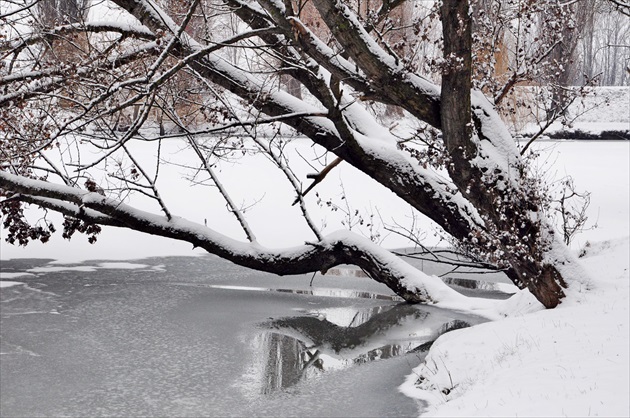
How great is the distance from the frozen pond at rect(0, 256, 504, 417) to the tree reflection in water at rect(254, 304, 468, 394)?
2 centimetres

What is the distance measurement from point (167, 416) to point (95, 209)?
6.00 m

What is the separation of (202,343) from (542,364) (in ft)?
→ 13.5

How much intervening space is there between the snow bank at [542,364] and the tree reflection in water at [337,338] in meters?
1.01

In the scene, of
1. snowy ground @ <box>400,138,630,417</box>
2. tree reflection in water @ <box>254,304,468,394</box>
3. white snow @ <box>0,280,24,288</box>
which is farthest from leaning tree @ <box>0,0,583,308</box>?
white snow @ <box>0,280,24,288</box>

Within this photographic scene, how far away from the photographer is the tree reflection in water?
28.8 feet

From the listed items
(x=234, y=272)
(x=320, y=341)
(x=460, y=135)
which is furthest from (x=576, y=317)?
(x=234, y=272)

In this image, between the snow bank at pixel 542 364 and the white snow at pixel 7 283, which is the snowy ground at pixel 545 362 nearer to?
the snow bank at pixel 542 364

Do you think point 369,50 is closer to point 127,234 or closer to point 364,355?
point 364,355

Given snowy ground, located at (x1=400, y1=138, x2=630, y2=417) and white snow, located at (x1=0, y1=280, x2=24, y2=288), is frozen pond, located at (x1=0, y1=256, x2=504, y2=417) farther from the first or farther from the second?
snowy ground, located at (x1=400, y1=138, x2=630, y2=417)

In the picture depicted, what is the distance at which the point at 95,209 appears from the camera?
12523 mm

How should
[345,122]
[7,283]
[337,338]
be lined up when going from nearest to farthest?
[345,122] → [337,338] → [7,283]

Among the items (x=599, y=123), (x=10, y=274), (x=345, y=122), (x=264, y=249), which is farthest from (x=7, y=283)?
(x=599, y=123)

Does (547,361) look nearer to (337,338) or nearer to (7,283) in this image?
(337,338)

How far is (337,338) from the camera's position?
10086 millimetres
